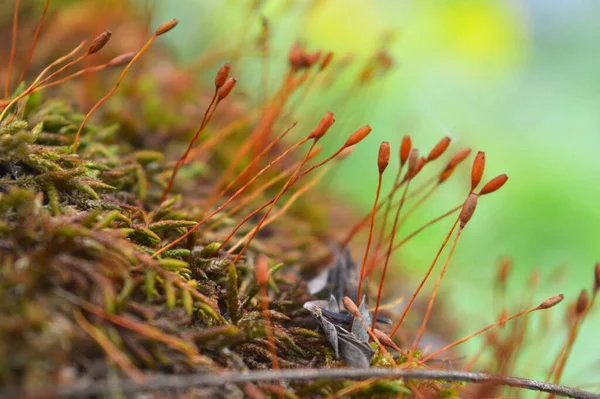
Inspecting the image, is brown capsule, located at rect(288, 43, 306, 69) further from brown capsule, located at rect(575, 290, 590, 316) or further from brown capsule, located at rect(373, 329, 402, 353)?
brown capsule, located at rect(575, 290, 590, 316)

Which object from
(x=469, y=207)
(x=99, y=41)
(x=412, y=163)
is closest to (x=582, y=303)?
(x=469, y=207)

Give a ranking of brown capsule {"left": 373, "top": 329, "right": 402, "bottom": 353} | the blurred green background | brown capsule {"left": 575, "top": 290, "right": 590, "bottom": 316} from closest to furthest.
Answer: brown capsule {"left": 373, "top": 329, "right": 402, "bottom": 353}, brown capsule {"left": 575, "top": 290, "right": 590, "bottom": 316}, the blurred green background

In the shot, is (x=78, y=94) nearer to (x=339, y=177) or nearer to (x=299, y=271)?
(x=299, y=271)

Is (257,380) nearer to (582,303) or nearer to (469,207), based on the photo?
(469,207)

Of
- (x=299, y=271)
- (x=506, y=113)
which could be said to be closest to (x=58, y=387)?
(x=299, y=271)

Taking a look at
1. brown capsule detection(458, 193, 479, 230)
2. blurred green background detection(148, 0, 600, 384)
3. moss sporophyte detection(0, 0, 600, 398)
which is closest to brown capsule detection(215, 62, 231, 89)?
moss sporophyte detection(0, 0, 600, 398)

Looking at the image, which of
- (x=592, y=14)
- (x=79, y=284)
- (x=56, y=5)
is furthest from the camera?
(x=592, y=14)
